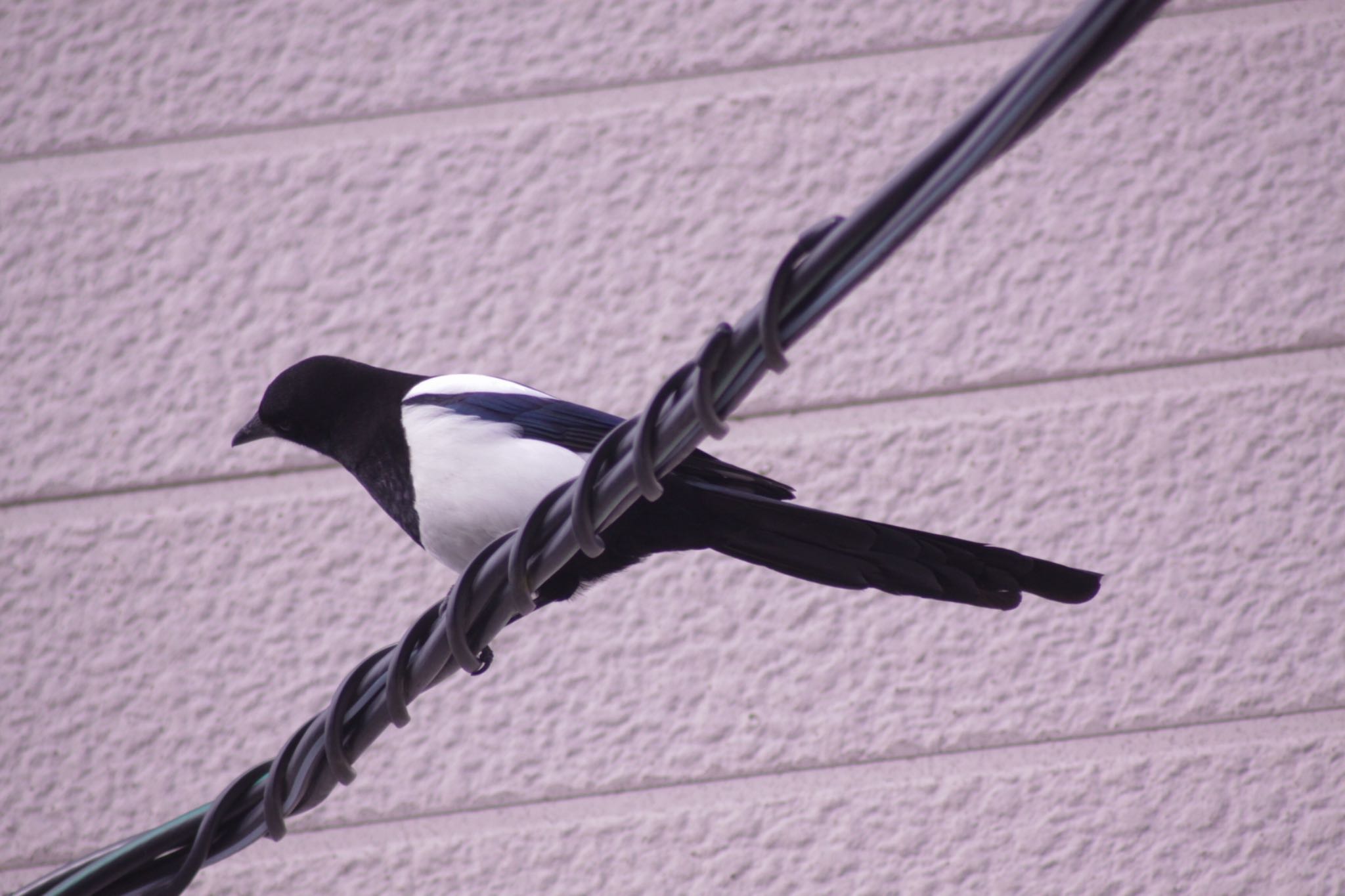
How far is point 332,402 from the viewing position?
4.49 feet

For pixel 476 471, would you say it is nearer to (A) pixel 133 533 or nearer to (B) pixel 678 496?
(B) pixel 678 496

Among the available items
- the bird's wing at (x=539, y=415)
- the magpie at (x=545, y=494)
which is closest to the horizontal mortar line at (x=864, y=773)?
the magpie at (x=545, y=494)

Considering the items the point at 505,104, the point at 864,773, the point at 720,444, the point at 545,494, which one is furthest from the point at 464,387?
the point at 864,773

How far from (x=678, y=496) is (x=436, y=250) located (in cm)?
68

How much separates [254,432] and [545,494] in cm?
51

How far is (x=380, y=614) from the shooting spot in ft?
5.03

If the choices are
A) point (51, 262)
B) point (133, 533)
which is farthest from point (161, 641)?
point (51, 262)

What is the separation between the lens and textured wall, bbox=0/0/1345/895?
4.85 feet

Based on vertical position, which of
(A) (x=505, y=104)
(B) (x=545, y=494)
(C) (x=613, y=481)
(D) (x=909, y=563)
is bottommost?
(C) (x=613, y=481)

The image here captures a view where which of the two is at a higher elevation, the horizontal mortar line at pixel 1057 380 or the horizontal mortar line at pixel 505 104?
the horizontal mortar line at pixel 505 104

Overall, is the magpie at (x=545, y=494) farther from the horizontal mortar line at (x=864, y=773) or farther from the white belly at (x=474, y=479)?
the horizontal mortar line at (x=864, y=773)

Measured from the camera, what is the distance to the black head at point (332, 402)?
1.34 meters

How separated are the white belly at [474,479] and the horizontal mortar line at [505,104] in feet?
1.94

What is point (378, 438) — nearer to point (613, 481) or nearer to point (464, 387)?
point (464, 387)
